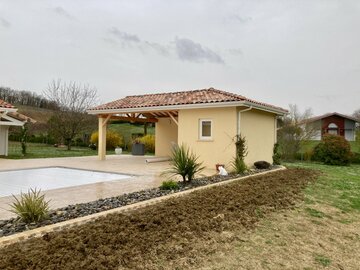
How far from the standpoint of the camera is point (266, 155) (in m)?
17.3

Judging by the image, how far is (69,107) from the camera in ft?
104

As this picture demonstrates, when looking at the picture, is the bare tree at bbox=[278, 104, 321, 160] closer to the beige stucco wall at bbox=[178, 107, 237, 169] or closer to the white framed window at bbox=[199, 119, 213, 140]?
the white framed window at bbox=[199, 119, 213, 140]

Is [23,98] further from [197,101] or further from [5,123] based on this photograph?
[197,101]

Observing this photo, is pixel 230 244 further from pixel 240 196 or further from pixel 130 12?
pixel 130 12

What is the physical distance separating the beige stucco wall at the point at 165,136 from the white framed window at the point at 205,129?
23.8 feet

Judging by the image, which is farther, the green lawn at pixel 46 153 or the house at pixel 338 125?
the house at pixel 338 125

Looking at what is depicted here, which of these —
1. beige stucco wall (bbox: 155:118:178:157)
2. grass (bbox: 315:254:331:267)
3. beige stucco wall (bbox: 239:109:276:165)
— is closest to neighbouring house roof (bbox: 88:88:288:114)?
beige stucco wall (bbox: 239:109:276:165)

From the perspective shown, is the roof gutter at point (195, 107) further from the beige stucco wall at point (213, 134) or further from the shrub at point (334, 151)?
the shrub at point (334, 151)

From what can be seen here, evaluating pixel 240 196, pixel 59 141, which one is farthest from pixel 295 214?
pixel 59 141

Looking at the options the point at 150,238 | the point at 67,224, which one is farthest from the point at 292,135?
the point at 67,224

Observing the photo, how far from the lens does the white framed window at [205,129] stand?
49.5 feet

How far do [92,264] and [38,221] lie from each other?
2.16 metres

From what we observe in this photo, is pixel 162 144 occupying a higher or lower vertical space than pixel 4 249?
higher

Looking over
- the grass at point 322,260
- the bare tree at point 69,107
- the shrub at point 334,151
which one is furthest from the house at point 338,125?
the grass at point 322,260
